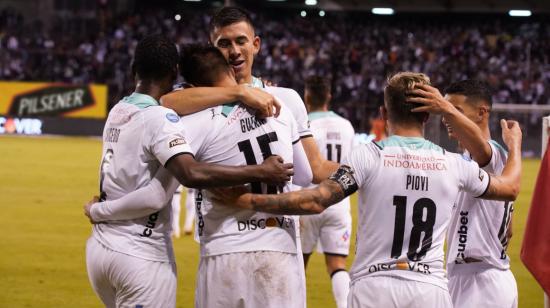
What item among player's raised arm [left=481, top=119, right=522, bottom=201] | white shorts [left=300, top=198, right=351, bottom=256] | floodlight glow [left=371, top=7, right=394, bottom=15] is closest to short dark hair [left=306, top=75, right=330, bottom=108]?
white shorts [left=300, top=198, right=351, bottom=256]

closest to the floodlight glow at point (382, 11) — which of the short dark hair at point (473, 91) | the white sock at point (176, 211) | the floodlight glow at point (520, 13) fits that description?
the floodlight glow at point (520, 13)

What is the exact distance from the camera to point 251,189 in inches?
188

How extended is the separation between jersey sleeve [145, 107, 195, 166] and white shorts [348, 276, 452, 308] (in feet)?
4.12

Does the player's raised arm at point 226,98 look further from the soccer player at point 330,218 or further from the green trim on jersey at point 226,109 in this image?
the soccer player at point 330,218

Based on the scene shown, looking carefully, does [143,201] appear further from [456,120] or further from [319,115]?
[319,115]

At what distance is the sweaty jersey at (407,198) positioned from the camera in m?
4.72

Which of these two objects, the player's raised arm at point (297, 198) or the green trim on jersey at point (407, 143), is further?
the green trim on jersey at point (407, 143)

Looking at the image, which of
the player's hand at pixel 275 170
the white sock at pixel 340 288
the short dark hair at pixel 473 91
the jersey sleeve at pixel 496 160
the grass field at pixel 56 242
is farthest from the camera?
the grass field at pixel 56 242

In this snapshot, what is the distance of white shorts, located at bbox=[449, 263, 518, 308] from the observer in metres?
5.95

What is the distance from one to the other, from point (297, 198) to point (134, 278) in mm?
1139

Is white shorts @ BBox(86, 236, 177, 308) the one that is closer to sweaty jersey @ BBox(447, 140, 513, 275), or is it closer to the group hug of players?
the group hug of players

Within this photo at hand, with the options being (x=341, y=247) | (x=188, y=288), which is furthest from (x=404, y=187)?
(x=188, y=288)

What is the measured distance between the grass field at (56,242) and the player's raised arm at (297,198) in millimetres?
5058

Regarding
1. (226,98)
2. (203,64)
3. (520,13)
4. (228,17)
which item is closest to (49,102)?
(520,13)
